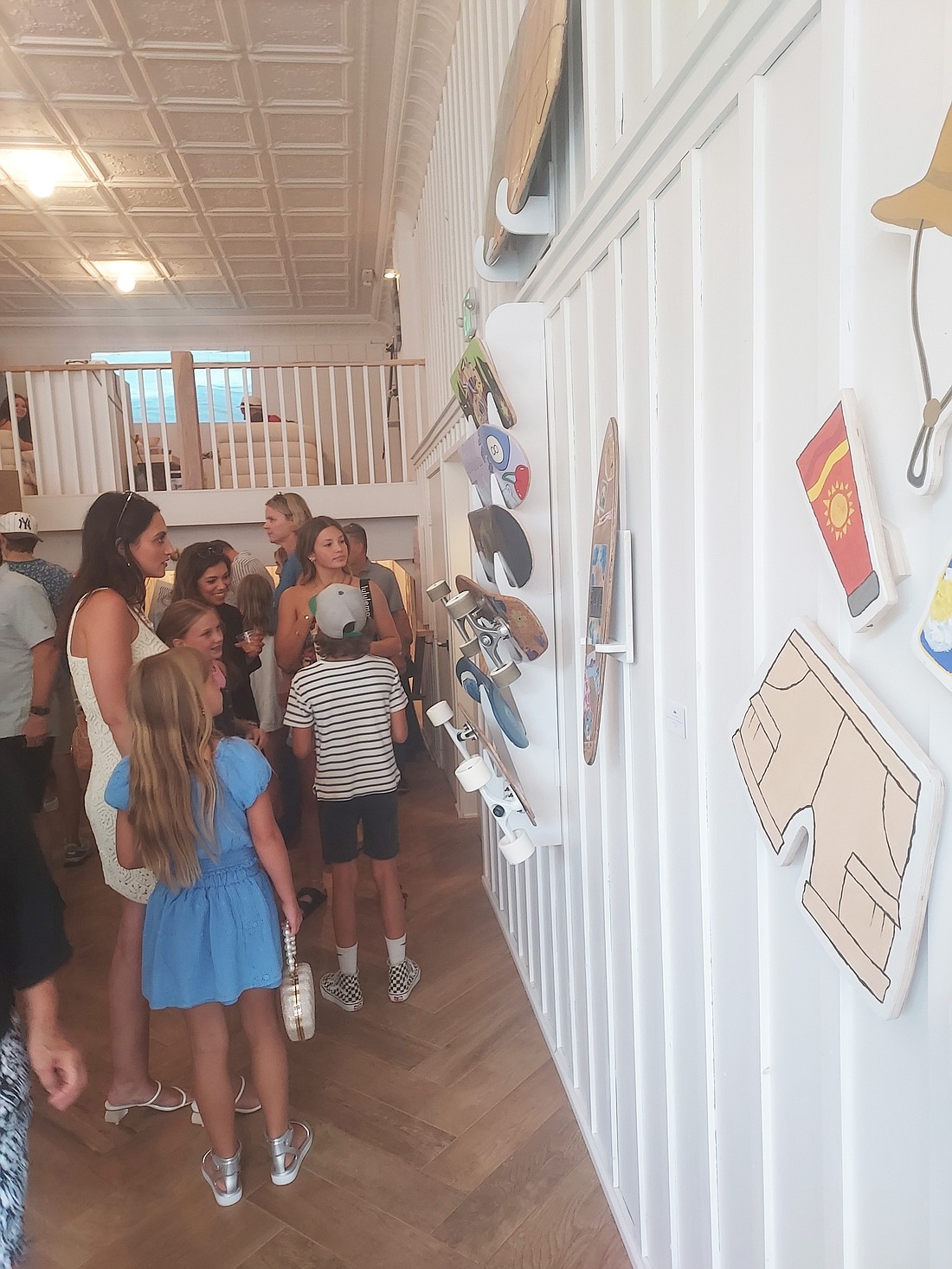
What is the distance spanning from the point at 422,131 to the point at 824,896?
470cm

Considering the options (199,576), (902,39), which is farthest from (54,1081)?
(199,576)

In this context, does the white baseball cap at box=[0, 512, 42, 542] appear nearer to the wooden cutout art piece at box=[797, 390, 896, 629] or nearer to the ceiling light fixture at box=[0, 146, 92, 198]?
the ceiling light fixture at box=[0, 146, 92, 198]

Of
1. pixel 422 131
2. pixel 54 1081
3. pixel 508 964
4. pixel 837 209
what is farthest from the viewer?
pixel 422 131

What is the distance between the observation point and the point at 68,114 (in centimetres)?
442

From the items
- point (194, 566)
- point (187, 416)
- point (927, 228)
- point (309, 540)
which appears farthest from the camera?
point (187, 416)

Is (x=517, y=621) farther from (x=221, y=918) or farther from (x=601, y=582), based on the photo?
(x=221, y=918)

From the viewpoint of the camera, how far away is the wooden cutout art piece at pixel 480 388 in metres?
1.88

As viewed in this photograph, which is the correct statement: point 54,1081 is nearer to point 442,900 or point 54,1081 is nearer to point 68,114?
point 442,900

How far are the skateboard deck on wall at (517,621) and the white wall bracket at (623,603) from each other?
36 cm

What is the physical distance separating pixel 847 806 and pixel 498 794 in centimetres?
130

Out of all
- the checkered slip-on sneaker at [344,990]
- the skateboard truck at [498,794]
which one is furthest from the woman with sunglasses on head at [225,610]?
the skateboard truck at [498,794]

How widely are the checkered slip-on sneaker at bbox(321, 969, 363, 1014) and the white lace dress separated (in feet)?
2.73

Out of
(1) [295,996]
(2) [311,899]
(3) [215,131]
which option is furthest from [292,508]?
(3) [215,131]

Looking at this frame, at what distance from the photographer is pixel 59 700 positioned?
13.2 feet
